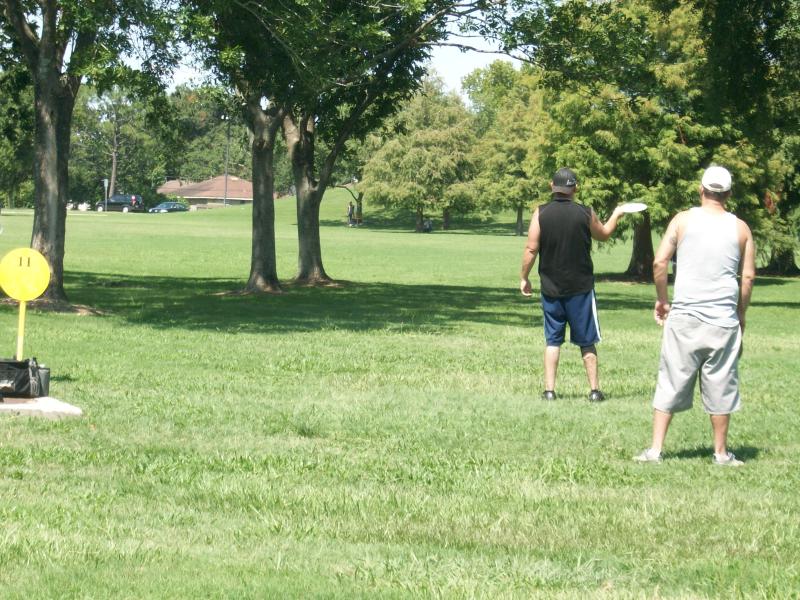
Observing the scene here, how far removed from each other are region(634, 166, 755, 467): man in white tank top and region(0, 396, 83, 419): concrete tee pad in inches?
176

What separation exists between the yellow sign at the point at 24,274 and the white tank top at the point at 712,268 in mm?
5331

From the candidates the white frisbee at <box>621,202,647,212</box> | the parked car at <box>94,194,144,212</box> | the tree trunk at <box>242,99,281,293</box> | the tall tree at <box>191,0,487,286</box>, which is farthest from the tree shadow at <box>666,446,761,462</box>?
the parked car at <box>94,194,144,212</box>

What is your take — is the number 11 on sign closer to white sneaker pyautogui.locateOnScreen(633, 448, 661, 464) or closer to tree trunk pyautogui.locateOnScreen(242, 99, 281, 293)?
white sneaker pyautogui.locateOnScreen(633, 448, 661, 464)

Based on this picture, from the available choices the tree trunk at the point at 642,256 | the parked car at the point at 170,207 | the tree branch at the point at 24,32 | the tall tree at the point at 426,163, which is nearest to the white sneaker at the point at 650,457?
the tree branch at the point at 24,32

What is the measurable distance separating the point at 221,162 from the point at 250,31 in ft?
459

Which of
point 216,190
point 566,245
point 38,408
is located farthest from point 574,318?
point 216,190

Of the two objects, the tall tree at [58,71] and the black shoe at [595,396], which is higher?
the tall tree at [58,71]

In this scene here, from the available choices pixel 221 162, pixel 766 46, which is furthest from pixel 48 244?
pixel 221 162

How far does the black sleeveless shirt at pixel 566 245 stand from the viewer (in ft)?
36.7

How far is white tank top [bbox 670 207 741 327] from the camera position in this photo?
8195 mm

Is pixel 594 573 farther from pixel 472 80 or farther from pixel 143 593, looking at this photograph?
pixel 472 80

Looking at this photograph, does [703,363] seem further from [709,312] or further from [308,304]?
[308,304]

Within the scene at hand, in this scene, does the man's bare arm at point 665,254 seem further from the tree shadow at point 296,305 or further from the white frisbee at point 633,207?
the tree shadow at point 296,305

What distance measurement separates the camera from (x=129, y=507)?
21.9 ft
